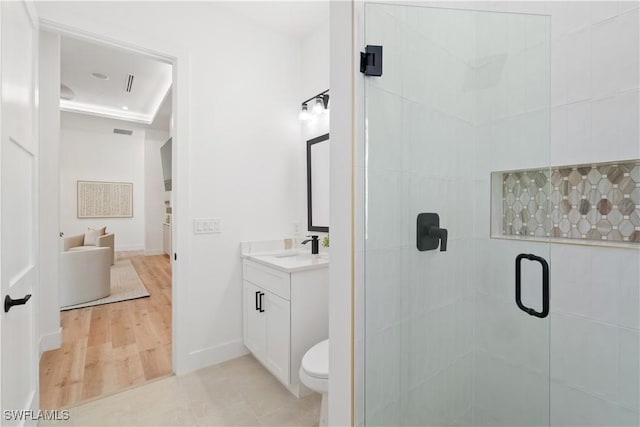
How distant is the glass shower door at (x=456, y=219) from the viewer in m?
1.00

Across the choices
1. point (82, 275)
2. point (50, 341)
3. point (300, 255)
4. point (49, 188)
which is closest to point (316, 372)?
point (300, 255)

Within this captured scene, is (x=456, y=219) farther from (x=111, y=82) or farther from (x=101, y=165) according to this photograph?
(x=101, y=165)

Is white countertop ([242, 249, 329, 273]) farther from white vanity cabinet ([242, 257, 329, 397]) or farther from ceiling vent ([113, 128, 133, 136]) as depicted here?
ceiling vent ([113, 128, 133, 136])

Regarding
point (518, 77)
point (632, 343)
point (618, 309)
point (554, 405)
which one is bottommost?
point (554, 405)

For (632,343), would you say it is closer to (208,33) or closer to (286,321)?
(286,321)

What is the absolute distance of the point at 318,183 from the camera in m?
2.53

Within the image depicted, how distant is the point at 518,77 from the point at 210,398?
2292 mm

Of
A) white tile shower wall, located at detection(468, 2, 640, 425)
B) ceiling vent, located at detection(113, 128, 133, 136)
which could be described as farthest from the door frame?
ceiling vent, located at detection(113, 128, 133, 136)

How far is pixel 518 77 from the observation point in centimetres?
117

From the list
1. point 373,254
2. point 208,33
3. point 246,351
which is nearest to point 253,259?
point 246,351

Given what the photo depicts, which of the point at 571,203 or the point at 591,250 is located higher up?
the point at 571,203

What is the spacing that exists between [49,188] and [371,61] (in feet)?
9.27

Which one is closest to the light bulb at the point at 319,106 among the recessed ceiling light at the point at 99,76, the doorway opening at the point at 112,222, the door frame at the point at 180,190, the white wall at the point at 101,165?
the door frame at the point at 180,190

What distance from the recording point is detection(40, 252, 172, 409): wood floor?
1.96 meters
